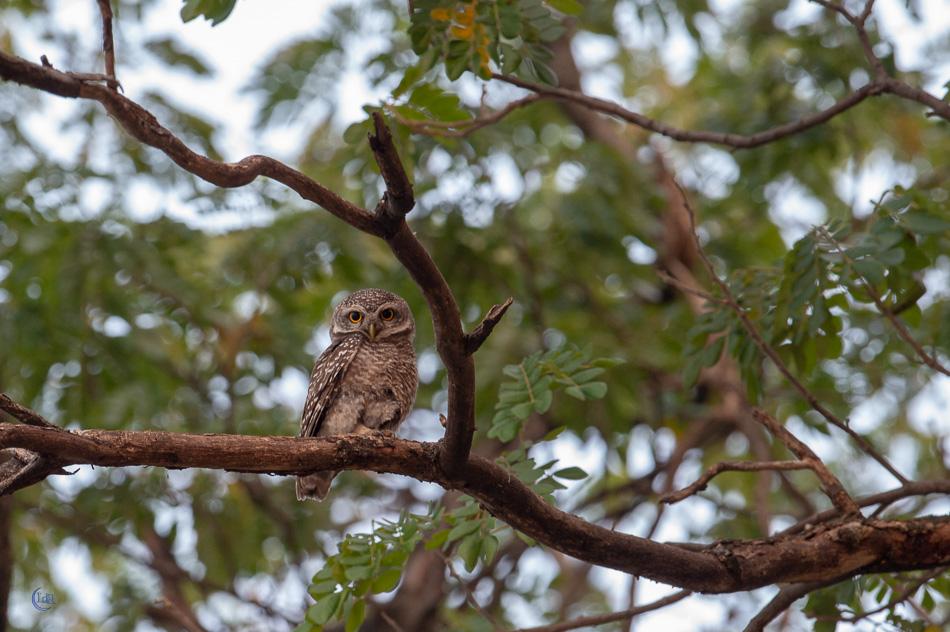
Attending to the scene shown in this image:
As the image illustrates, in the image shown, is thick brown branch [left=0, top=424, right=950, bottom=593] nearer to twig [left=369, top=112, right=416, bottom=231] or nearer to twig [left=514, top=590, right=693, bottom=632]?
twig [left=514, top=590, right=693, bottom=632]

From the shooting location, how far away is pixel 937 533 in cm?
359

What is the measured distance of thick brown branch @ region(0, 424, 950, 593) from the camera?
8.52ft

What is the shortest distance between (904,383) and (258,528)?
4.33 meters

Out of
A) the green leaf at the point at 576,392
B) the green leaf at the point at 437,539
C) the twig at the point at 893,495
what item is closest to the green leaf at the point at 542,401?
the green leaf at the point at 576,392

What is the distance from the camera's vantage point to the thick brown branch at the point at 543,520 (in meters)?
2.60

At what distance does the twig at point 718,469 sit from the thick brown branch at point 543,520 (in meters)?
0.17

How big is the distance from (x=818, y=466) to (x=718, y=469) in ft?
1.21

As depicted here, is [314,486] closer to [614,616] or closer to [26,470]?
[614,616]

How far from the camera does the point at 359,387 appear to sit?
15.6 feet

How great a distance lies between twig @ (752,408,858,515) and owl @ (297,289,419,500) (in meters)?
1.65

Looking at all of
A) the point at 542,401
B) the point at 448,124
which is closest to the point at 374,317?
the point at 448,124

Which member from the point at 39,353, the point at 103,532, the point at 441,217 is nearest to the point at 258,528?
the point at 103,532

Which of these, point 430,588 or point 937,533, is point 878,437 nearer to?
point 430,588

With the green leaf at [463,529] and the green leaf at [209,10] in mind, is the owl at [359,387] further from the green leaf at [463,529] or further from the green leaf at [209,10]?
the green leaf at [209,10]
